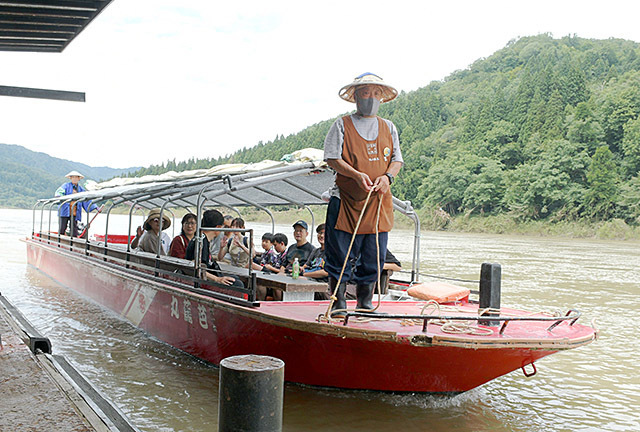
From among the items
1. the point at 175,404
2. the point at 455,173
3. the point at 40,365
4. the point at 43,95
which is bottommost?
the point at 175,404

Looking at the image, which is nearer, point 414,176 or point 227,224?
point 227,224

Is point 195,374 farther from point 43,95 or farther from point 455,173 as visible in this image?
point 455,173

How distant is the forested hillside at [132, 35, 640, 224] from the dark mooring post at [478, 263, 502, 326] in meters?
45.8

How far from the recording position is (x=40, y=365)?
4.34 metres

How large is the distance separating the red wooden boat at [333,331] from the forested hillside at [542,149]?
149 feet

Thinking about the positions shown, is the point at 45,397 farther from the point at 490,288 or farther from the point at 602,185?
the point at 602,185

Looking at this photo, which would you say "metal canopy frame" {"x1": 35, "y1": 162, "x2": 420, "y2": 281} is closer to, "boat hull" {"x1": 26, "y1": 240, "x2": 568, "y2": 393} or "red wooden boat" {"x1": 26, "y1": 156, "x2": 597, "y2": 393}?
"red wooden boat" {"x1": 26, "y1": 156, "x2": 597, "y2": 393}

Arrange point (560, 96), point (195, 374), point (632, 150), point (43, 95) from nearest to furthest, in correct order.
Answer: point (43, 95) < point (195, 374) < point (632, 150) < point (560, 96)

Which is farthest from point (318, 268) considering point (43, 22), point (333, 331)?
point (43, 22)

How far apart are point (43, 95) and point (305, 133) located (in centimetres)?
9035

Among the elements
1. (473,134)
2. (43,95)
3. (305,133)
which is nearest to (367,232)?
(43,95)

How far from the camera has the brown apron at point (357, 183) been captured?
4.96 meters

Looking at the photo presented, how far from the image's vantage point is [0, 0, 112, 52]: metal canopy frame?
14.8 feet

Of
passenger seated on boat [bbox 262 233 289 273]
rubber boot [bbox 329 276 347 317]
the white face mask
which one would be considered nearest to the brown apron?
the white face mask
